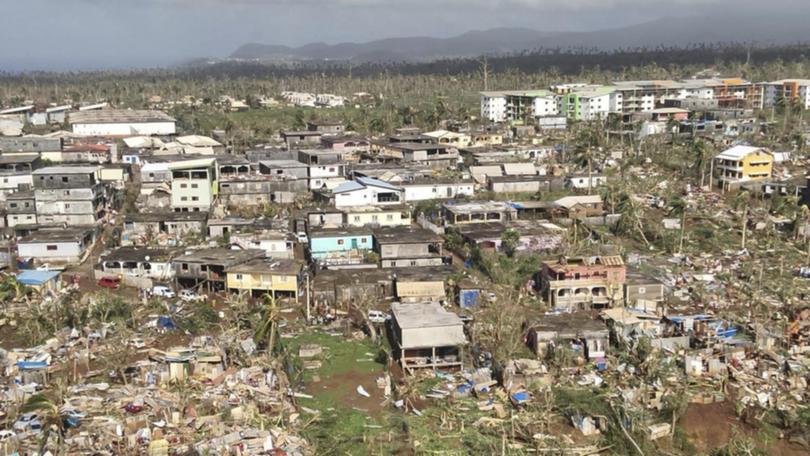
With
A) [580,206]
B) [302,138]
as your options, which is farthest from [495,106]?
[580,206]

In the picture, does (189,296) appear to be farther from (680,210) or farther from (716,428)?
(680,210)

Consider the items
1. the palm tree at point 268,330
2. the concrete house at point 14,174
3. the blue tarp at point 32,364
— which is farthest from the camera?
the concrete house at point 14,174

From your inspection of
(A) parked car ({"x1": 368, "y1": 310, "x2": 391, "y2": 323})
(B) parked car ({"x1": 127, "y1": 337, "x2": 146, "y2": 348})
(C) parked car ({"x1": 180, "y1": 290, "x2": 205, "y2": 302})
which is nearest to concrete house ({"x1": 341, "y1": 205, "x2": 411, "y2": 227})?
(C) parked car ({"x1": 180, "y1": 290, "x2": 205, "y2": 302})

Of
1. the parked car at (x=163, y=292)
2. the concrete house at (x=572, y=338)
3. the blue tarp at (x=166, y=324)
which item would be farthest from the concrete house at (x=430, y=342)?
the parked car at (x=163, y=292)

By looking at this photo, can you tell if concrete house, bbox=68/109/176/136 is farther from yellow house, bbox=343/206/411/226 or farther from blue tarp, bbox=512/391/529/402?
blue tarp, bbox=512/391/529/402

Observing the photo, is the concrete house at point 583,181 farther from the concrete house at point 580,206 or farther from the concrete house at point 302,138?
the concrete house at point 302,138

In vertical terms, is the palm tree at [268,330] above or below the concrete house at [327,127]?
below
